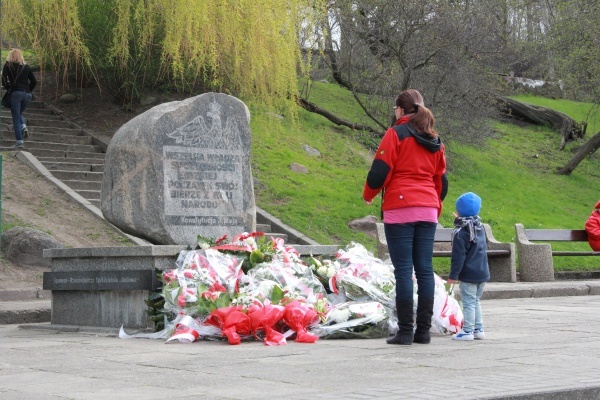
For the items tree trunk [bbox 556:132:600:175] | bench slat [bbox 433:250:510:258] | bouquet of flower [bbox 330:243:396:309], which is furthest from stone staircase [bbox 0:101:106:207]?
tree trunk [bbox 556:132:600:175]

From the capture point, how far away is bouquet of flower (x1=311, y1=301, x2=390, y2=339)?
27.8 feet

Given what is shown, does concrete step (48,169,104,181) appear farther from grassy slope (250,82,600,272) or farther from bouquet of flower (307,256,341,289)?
bouquet of flower (307,256,341,289)

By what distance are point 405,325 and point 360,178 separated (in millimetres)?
13497

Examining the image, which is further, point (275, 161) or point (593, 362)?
point (275, 161)

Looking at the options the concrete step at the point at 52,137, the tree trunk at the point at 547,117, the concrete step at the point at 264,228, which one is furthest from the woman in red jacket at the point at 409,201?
the tree trunk at the point at 547,117

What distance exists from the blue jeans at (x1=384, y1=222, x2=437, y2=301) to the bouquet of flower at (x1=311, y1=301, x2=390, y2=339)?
0.58 meters

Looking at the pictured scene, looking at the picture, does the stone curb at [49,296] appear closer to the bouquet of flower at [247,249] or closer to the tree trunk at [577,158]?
the bouquet of flower at [247,249]

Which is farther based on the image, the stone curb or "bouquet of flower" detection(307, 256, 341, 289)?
the stone curb

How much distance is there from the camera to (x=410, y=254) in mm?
7949

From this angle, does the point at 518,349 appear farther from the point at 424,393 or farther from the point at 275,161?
the point at 275,161

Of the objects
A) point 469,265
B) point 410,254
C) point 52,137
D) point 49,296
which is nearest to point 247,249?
point 410,254

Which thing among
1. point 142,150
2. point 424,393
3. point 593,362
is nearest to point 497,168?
point 142,150

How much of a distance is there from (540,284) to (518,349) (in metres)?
8.88

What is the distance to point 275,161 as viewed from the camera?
20.7 metres
